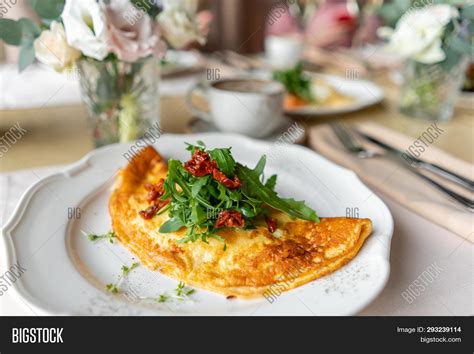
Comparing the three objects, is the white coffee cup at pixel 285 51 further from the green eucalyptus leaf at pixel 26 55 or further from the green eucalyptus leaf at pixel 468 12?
the green eucalyptus leaf at pixel 26 55

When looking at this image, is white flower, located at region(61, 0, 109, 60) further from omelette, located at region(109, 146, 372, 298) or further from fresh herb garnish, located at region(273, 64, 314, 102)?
fresh herb garnish, located at region(273, 64, 314, 102)

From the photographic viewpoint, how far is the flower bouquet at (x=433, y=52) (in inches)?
73.0

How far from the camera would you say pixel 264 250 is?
106 cm

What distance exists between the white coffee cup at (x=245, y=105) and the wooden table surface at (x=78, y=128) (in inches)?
7.9

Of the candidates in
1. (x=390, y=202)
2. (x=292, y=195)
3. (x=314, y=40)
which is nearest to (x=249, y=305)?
(x=292, y=195)

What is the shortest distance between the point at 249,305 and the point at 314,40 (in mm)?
3050

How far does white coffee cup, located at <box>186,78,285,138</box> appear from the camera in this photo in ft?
5.57

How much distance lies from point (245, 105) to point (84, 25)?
0.60 metres

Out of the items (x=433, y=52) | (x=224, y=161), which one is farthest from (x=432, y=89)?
(x=224, y=161)

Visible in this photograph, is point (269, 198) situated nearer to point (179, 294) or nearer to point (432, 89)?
point (179, 294)

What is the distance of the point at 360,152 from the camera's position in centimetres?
165

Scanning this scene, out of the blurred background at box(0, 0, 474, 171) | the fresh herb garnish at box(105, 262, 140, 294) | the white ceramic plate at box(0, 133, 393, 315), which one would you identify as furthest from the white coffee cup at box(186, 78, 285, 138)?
Result: the fresh herb garnish at box(105, 262, 140, 294)

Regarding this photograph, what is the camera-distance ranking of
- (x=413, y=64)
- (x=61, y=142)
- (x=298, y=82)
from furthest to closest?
(x=298, y=82), (x=413, y=64), (x=61, y=142)
